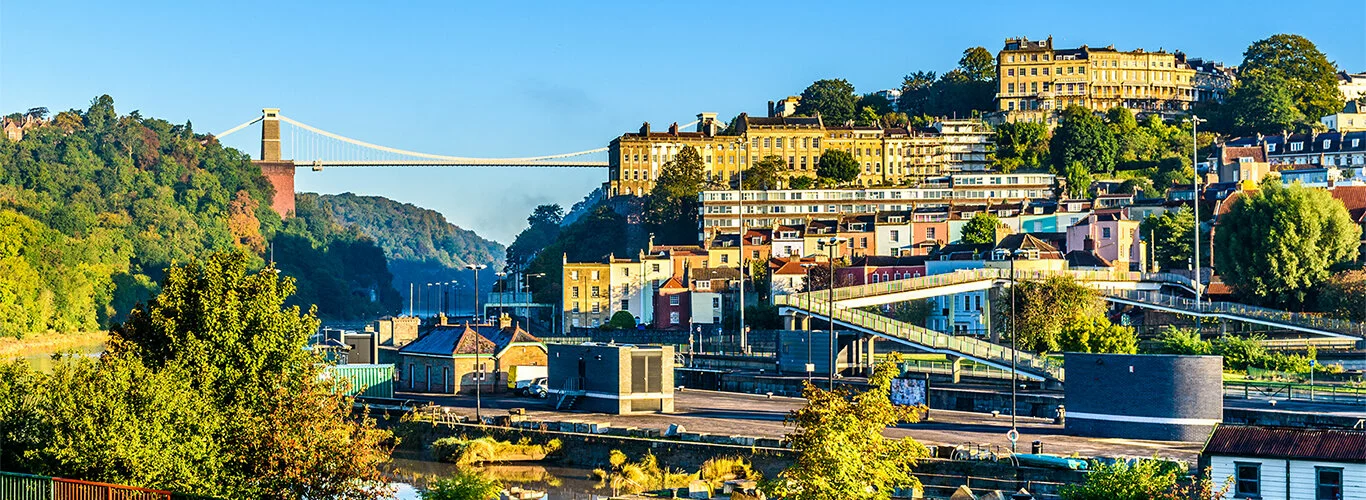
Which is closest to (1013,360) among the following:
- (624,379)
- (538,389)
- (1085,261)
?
(624,379)

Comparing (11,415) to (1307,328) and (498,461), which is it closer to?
(498,461)

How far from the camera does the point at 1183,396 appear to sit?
39656mm

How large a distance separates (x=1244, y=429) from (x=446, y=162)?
158m

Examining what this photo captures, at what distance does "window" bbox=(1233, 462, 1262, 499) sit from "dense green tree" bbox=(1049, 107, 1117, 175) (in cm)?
9854

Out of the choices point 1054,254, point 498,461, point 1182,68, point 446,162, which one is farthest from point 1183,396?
point 446,162

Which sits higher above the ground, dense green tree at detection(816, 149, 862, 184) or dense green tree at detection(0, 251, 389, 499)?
dense green tree at detection(816, 149, 862, 184)

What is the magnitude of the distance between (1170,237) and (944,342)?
40.0 metres

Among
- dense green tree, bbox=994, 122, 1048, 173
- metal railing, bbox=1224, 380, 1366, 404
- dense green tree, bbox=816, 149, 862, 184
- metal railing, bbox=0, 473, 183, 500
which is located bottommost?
metal railing, bbox=1224, 380, 1366, 404

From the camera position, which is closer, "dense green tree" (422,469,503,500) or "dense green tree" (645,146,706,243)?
"dense green tree" (422,469,503,500)

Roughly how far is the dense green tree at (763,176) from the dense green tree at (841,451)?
93406 mm

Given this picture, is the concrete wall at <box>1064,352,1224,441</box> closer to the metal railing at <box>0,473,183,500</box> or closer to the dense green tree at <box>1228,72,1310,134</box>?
the metal railing at <box>0,473,183,500</box>

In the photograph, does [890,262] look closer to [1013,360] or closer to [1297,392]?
[1297,392]

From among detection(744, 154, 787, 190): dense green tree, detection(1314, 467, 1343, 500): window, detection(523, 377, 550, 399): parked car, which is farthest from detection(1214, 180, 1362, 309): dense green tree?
detection(1314, 467, 1343, 500): window

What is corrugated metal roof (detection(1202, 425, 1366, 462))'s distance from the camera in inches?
1172
